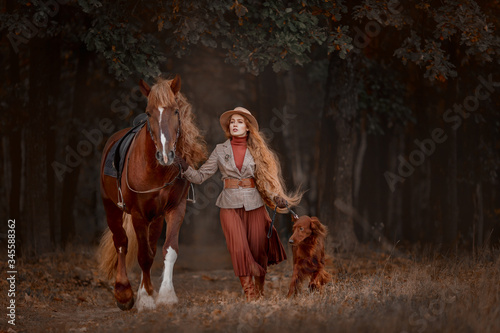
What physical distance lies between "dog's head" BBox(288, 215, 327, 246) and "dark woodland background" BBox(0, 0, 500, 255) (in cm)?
352

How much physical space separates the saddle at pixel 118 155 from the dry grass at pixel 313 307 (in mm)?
1908

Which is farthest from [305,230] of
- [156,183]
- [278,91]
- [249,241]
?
[278,91]

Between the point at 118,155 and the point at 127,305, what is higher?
the point at 118,155

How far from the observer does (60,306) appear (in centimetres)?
940

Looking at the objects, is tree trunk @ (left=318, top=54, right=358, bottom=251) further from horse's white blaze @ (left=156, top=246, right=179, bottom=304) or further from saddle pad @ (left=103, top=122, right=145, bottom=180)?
horse's white blaze @ (left=156, top=246, right=179, bottom=304)

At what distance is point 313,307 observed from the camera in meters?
6.67

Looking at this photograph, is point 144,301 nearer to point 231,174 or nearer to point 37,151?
point 231,174

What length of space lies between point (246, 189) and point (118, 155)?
1.96 m

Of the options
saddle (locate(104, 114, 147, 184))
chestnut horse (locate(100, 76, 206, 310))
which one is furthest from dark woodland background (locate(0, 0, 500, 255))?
chestnut horse (locate(100, 76, 206, 310))

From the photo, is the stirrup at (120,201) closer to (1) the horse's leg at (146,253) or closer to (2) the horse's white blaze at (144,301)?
(1) the horse's leg at (146,253)

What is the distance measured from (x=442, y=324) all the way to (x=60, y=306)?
5.83 meters

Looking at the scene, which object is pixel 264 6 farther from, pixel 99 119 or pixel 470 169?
pixel 470 169

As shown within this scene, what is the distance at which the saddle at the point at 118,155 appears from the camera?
8468 mm

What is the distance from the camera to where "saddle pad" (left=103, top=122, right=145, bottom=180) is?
27.8 ft
